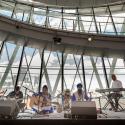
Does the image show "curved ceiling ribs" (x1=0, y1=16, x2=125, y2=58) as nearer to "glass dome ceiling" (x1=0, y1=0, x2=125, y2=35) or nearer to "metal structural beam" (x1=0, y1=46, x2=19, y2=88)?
"glass dome ceiling" (x1=0, y1=0, x2=125, y2=35)

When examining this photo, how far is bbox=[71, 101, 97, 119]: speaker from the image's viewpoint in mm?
4557

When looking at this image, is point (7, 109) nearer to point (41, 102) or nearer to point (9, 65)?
point (41, 102)

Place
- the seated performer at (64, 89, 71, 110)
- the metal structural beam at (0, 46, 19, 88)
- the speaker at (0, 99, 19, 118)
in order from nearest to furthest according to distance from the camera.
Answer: the speaker at (0, 99, 19, 118)
the seated performer at (64, 89, 71, 110)
the metal structural beam at (0, 46, 19, 88)

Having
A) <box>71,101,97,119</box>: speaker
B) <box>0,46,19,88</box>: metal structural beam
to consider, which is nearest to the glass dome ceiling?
<box>0,46,19,88</box>: metal structural beam

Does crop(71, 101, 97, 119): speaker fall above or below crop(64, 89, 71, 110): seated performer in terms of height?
below

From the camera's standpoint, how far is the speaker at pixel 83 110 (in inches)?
179

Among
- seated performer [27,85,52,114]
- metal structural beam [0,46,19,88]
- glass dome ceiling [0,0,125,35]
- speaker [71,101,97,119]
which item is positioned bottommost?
speaker [71,101,97,119]

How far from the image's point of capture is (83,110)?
462 cm

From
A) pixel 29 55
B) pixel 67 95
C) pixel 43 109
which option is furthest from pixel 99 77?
pixel 43 109

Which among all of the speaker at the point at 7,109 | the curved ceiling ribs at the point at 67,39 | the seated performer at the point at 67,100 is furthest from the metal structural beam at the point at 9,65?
the speaker at the point at 7,109

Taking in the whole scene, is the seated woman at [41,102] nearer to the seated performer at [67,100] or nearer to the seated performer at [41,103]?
the seated performer at [41,103]

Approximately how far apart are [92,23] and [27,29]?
5.59 metres

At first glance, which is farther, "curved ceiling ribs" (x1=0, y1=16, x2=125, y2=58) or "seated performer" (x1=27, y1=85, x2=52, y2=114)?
"curved ceiling ribs" (x1=0, y1=16, x2=125, y2=58)

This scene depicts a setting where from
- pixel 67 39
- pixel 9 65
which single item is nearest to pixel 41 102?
pixel 67 39
